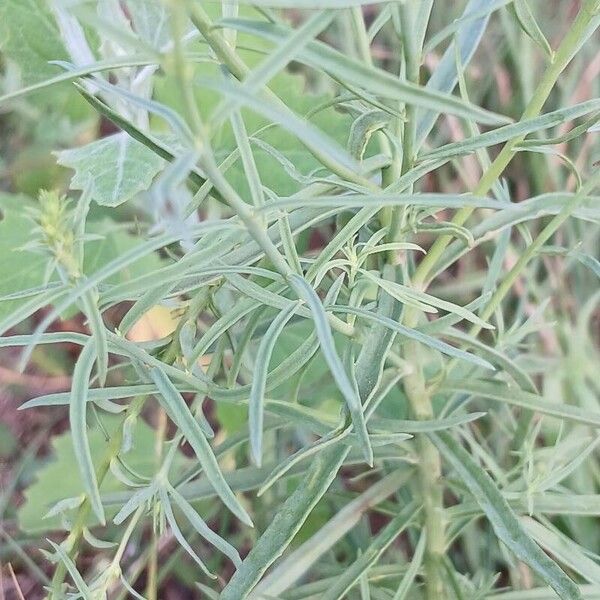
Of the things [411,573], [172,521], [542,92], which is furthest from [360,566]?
[542,92]

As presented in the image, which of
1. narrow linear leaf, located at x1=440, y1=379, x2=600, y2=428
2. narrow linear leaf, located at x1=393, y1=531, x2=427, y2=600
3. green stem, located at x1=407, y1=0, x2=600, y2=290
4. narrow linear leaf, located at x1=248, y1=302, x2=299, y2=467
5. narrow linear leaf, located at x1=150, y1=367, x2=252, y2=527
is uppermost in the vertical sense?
green stem, located at x1=407, y1=0, x2=600, y2=290

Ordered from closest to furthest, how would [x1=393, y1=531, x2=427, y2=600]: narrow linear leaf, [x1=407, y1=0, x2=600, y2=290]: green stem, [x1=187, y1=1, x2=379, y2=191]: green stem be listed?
[x1=187, y1=1, x2=379, y2=191]: green stem → [x1=407, y1=0, x2=600, y2=290]: green stem → [x1=393, y1=531, x2=427, y2=600]: narrow linear leaf

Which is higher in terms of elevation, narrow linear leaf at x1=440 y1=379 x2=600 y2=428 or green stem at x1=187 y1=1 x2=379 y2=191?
green stem at x1=187 y1=1 x2=379 y2=191

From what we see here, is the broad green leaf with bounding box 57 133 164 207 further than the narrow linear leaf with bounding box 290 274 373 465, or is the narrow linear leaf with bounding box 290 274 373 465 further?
the broad green leaf with bounding box 57 133 164 207

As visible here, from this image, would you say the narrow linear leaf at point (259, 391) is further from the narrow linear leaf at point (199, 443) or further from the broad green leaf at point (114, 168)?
the broad green leaf at point (114, 168)

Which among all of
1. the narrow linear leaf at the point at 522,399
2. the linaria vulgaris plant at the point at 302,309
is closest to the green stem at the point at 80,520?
the linaria vulgaris plant at the point at 302,309

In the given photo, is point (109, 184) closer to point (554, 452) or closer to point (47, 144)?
point (554, 452)

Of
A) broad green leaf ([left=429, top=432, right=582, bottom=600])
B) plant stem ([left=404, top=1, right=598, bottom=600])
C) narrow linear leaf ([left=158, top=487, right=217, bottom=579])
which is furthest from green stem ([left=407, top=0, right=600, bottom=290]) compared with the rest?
narrow linear leaf ([left=158, top=487, right=217, bottom=579])

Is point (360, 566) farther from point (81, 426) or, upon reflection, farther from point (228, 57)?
point (228, 57)

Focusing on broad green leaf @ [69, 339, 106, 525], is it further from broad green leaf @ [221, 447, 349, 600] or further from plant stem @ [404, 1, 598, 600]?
plant stem @ [404, 1, 598, 600]
